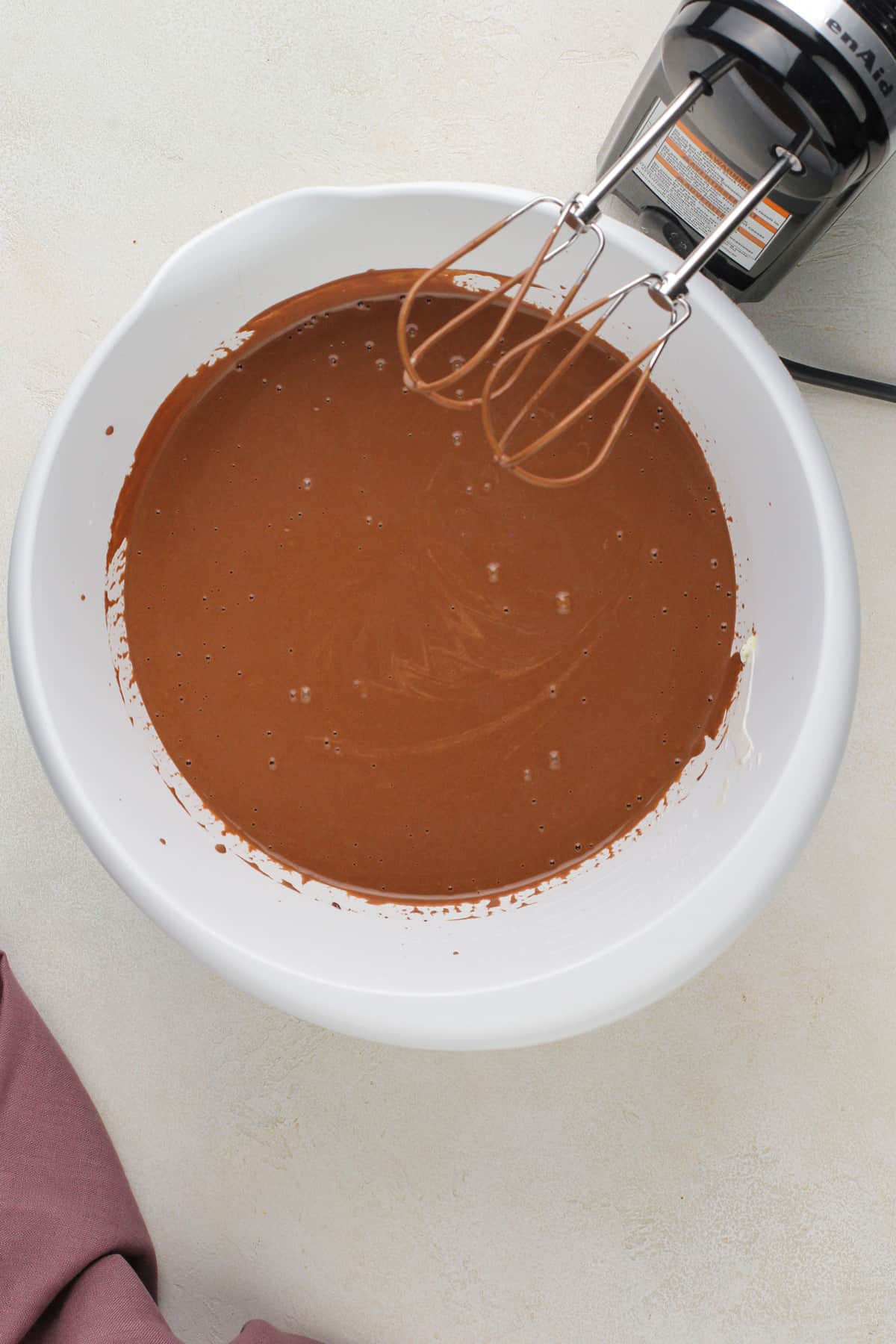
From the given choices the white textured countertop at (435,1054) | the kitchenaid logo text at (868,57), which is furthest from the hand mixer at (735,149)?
the white textured countertop at (435,1054)

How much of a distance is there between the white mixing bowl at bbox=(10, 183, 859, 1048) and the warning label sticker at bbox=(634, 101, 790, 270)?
6 centimetres

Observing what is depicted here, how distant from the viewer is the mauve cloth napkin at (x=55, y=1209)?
0.91 m

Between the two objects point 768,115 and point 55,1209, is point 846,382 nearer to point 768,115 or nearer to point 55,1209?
point 768,115

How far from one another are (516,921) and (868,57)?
26.7 inches

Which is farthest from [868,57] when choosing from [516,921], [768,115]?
[516,921]

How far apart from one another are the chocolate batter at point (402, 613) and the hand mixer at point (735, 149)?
0.47ft

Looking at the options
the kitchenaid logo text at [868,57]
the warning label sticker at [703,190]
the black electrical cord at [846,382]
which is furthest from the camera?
the black electrical cord at [846,382]

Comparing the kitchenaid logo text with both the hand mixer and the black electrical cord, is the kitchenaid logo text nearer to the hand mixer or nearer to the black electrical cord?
the hand mixer

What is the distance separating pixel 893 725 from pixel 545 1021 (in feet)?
1.34

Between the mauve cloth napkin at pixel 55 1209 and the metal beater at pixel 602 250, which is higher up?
the metal beater at pixel 602 250

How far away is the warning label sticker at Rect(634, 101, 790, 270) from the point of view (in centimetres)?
67

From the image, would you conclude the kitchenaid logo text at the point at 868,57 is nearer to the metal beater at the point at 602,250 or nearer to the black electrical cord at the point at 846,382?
the metal beater at the point at 602,250

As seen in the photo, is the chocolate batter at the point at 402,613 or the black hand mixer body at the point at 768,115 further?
the chocolate batter at the point at 402,613

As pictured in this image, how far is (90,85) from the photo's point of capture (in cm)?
87
